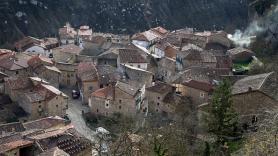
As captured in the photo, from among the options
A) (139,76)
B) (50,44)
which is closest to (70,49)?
(50,44)

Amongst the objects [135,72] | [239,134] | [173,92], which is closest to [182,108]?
[173,92]

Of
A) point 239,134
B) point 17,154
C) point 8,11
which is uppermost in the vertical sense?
point 8,11

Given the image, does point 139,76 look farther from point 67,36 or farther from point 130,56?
point 67,36

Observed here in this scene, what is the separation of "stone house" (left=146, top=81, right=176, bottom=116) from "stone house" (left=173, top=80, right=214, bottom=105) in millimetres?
1205

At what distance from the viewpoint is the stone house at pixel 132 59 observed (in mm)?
55875

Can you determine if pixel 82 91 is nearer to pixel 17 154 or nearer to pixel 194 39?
pixel 17 154

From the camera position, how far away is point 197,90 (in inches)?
1918

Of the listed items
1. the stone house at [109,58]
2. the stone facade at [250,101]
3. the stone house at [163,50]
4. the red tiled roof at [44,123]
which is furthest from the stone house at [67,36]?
the stone facade at [250,101]

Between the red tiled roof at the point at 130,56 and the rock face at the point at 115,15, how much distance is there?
2341cm

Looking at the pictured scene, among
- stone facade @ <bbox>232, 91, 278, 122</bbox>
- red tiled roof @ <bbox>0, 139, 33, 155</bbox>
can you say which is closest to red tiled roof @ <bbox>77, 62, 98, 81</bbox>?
red tiled roof @ <bbox>0, 139, 33, 155</bbox>

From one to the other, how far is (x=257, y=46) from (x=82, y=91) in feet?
75.4

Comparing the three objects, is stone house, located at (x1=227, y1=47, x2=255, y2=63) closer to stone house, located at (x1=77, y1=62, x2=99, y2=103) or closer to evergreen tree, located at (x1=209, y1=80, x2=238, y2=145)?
stone house, located at (x1=77, y1=62, x2=99, y2=103)

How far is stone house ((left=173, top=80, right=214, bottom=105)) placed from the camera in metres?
48.2

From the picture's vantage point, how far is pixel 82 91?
51.8m
